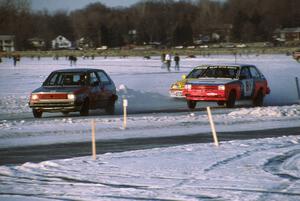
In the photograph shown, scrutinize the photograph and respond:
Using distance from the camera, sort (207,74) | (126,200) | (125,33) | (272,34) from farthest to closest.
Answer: (125,33)
(272,34)
(207,74)
(126,200)

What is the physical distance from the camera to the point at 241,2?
19350 centimetres

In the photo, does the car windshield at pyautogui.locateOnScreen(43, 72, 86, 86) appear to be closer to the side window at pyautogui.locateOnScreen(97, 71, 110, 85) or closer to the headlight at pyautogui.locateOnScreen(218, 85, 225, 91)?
the side window at pyautogui.locateOnScreen(97, 71, 110, 85)

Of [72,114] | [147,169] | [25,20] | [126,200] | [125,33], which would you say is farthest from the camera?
[125,33]

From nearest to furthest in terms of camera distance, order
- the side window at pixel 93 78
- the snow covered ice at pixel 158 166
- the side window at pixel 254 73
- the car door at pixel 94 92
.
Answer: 1. the snow covered ice at pixel 158 166
2. the car door at pixel 94 92
3. the side window at pixel 93 78
4. the side window at pixel 254 73

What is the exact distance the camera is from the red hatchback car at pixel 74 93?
21.6 metres

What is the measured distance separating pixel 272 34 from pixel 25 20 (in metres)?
58.9

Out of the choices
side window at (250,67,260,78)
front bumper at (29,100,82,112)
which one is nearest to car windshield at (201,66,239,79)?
side window at (250,67,260,78)

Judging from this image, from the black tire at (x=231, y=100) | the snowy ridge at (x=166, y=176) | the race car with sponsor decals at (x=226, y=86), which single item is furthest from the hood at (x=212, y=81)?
the snowy ridge at (x=166, y=176)

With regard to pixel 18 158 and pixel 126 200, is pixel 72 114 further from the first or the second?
pixel 126 200

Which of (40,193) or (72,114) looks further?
(72,114)

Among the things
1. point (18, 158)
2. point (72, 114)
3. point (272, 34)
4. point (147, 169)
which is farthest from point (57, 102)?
point (272, 34)

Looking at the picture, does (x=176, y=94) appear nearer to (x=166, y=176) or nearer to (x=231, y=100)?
(x=231, y=100)

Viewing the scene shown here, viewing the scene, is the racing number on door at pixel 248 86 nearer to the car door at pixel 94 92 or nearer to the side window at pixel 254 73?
the side window at pixel 254 73

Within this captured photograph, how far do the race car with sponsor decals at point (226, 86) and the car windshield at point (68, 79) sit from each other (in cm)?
416
